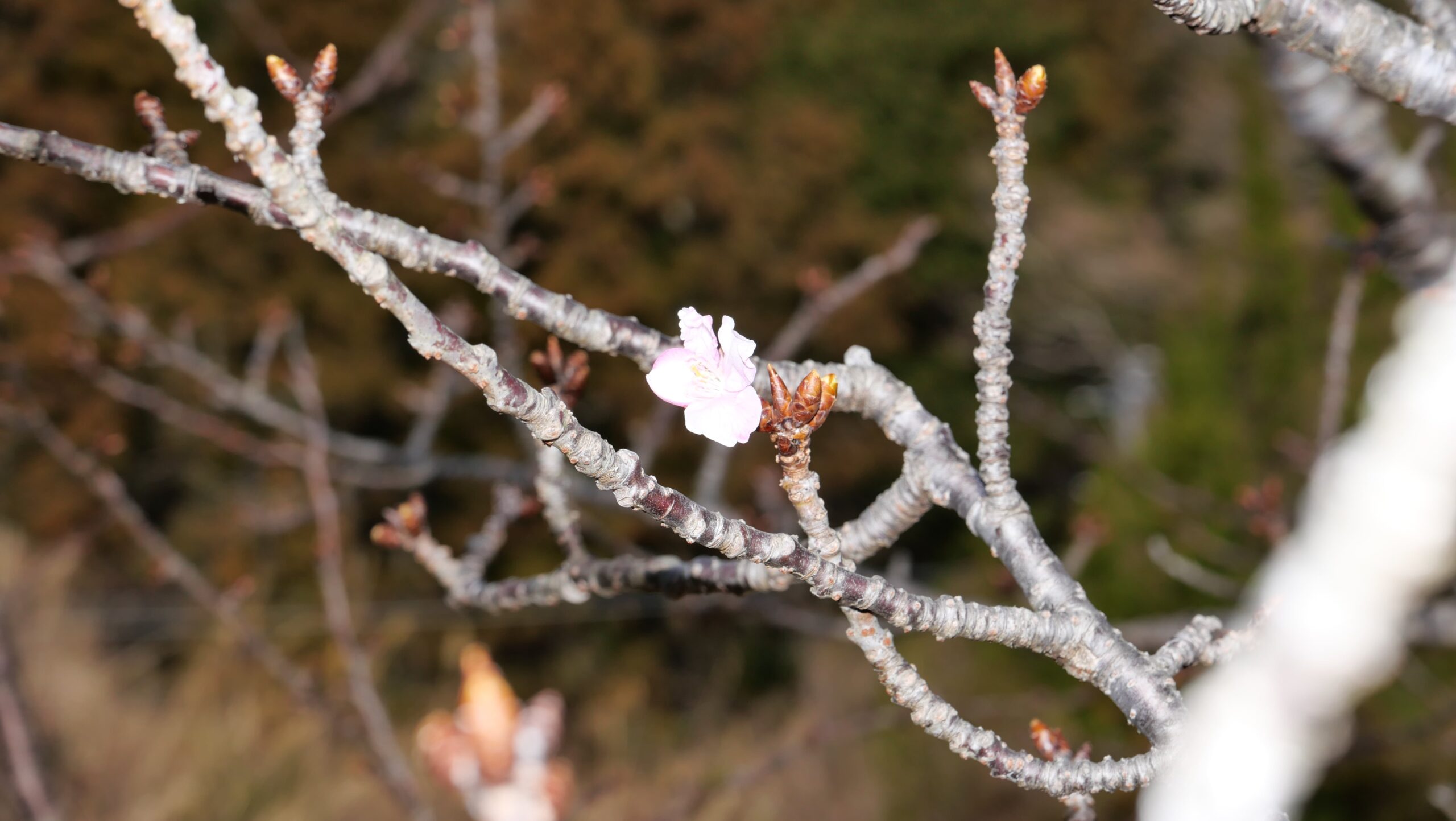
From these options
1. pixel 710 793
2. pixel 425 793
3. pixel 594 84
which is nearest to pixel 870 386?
pixel 710 793

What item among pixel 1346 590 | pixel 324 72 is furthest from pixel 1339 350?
pixel 324 72

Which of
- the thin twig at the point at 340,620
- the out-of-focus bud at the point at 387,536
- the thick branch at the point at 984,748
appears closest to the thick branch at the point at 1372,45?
the thick branch at the point at 984,748

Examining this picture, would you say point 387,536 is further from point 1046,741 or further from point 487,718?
point 487,718

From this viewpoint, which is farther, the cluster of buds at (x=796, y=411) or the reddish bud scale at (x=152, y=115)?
the reddish bud scale at (x=152, y=115)

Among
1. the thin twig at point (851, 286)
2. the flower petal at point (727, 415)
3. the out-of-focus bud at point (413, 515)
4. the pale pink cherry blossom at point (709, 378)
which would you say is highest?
the thin twig at point (851, 286)

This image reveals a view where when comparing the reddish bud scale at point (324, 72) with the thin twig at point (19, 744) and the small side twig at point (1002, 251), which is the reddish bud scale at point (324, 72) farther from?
the thin twig at point (19, 744)

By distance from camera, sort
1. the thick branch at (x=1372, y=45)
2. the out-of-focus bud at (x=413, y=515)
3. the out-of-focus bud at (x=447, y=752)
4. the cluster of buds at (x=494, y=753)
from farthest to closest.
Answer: the out-of-focus bud at (x=447, y=752)
the cluster of buds at (x=494, y=753)
the out-of-focus bud at (x=413, y=515)
the thick branch at (x=1372, y=45)

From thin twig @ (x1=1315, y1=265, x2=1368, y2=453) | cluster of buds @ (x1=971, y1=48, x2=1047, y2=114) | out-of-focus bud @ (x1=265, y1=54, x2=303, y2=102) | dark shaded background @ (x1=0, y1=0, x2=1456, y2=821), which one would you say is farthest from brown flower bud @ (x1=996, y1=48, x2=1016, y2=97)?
dark shaded background @ (x1=0, y1=0, x2=1456, y2=821)
